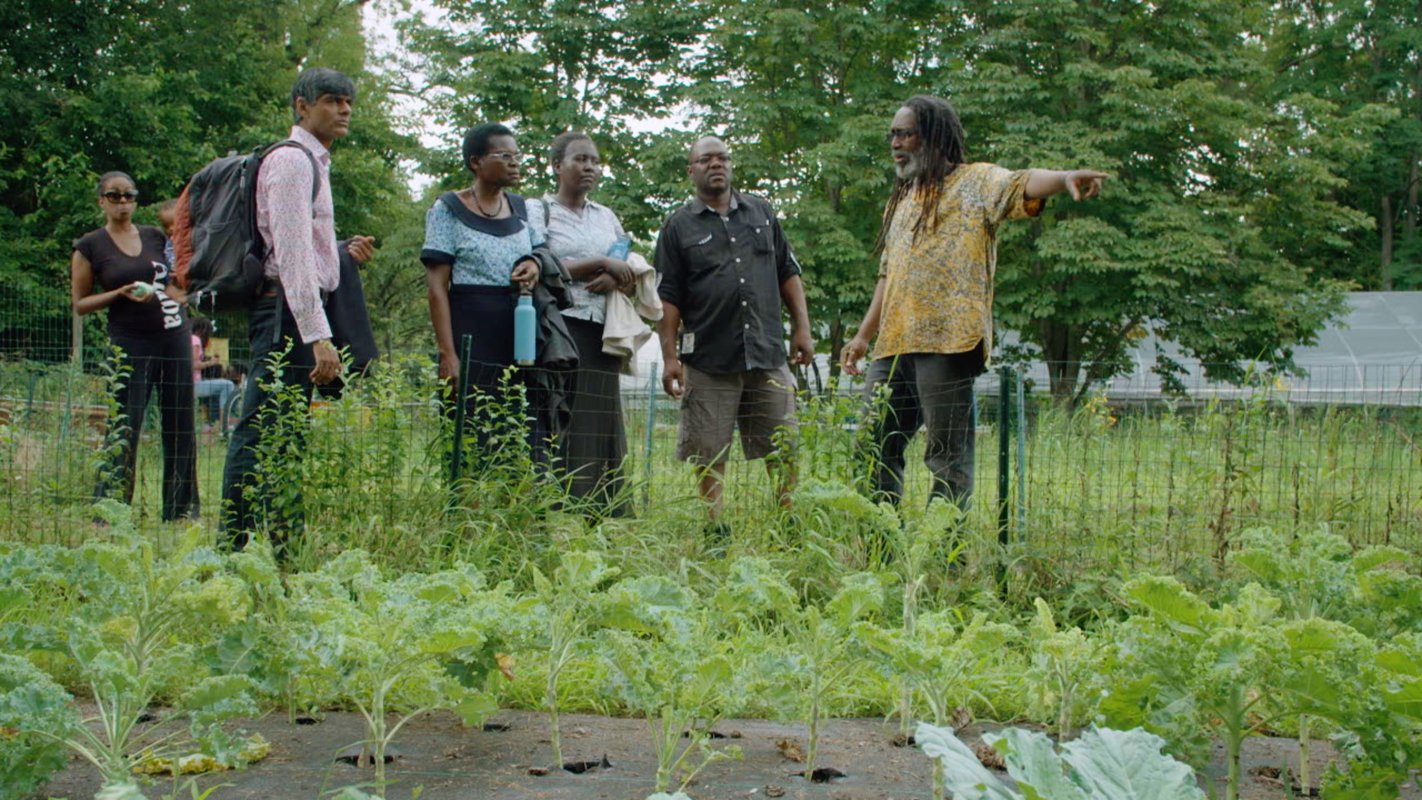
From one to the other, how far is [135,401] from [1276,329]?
19.8 m

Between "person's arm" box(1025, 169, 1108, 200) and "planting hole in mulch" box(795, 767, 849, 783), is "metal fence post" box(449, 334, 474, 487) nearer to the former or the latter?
"person's arm" box(1025, 169, 1108, 200)

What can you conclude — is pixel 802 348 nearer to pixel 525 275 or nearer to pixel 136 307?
pixel 525 275

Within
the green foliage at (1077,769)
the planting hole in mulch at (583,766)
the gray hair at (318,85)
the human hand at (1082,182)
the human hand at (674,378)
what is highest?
the gray hair at (318,85)

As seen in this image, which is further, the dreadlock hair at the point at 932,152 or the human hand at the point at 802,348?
the human hand at the point at 802,348

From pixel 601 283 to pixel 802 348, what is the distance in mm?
975

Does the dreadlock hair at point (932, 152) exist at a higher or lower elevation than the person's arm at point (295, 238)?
higher

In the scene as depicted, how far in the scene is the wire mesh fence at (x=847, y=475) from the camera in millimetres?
4754

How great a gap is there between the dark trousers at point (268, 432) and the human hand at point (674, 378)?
1.57 m

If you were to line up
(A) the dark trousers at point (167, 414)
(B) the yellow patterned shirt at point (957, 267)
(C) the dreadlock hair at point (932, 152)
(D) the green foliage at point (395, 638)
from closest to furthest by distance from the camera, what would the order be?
(D) the green foliage at point (395, 638) < (B) the yellow patterned shirt at point (957, 267) < (C) the dreadlock hair at point (932, 152) < (A) the dark trousers at point (167, 414)

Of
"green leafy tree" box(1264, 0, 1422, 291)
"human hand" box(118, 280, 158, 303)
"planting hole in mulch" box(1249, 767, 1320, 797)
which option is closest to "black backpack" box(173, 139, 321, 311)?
"human hand" box(118, 280, 158, 303)

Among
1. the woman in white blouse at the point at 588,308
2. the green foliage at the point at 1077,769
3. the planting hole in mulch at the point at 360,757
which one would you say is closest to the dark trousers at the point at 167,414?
the woman in white blouse at the point at 588,308

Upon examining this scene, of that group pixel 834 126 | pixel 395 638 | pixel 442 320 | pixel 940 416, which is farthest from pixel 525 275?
pixel 834 126

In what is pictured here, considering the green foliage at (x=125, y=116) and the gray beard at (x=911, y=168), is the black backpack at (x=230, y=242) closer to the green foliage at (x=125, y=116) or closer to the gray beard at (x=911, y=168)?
the gray beard at (x=911, y=168)

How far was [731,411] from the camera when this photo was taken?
581cm
